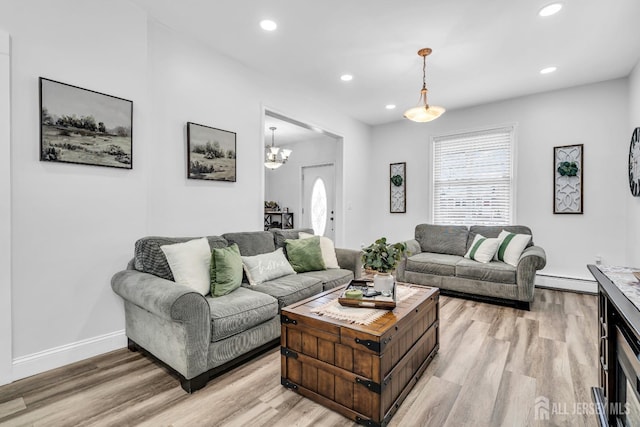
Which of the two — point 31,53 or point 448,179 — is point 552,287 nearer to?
point 448,179

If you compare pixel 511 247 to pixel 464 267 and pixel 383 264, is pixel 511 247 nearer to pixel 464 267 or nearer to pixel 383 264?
pixel 464 267

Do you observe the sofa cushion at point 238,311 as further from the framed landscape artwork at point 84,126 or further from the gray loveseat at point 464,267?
the gray loveseat at point 464,267

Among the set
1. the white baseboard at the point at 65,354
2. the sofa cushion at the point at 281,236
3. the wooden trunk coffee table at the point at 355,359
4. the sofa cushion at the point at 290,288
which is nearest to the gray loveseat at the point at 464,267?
the sofa cushion at the point at 281,236

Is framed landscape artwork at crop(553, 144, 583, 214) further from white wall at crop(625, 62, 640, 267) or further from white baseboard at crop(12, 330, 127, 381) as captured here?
white baseboard at crop(12, 330, 127, 381)

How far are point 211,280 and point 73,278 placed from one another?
38.0 inches

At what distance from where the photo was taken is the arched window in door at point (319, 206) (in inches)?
→ 274

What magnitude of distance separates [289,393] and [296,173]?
232 inches

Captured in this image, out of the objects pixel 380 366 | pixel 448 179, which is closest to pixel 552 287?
pixel 448 179

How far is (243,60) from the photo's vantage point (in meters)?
3.47

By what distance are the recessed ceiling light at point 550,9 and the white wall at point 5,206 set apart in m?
3.89

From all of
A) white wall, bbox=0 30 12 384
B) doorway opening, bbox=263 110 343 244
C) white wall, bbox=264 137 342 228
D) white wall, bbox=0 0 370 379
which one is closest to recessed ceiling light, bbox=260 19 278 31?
white wall, bbox=0 0 370 379

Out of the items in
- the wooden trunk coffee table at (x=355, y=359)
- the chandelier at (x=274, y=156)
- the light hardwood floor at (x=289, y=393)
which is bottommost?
the light hardwood floor at (x=289, y=393)

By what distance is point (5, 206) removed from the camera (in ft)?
6.52

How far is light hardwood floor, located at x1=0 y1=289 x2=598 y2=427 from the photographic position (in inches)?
66.7
